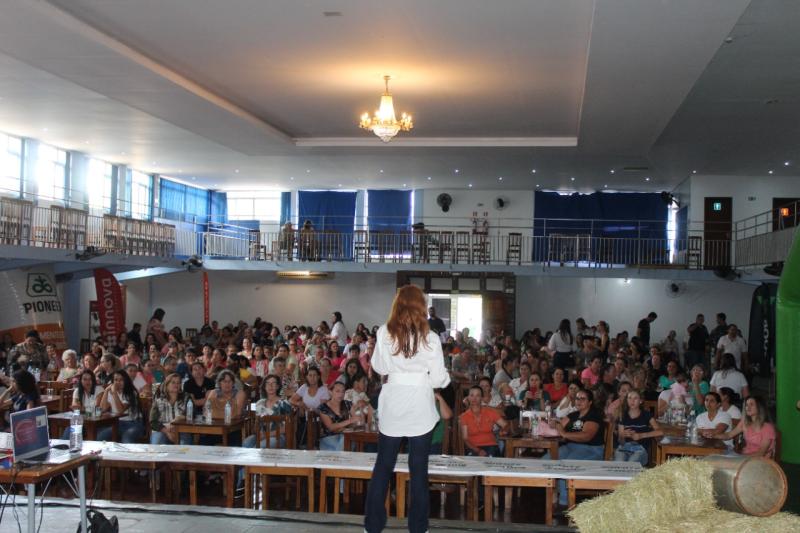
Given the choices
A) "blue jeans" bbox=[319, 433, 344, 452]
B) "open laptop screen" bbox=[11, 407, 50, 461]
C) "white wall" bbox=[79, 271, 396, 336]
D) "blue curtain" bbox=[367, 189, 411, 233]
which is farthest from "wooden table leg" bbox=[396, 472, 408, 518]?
"blue curtain" bbox=[367, 189, 411, 233]

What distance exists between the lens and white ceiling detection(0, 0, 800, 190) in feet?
27.5

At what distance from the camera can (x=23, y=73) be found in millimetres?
12305

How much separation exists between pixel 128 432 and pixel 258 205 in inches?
775

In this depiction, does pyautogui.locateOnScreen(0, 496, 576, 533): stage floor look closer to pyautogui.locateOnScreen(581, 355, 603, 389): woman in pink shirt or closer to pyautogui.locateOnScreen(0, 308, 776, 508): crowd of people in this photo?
pyautogui.locateOnScreen(0, 308, 776, 508): crowd of people

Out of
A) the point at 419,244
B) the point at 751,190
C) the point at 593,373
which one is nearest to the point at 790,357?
the point at 593,373

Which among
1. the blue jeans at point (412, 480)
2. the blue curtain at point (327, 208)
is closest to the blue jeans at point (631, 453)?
the blue jeans at point (412, 480)

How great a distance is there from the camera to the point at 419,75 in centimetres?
1105

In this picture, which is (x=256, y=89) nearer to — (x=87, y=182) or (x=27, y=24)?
(x=27, y=24)

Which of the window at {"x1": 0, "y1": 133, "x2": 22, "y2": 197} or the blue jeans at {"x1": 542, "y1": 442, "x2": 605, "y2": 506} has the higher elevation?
the window at {"x1": 0, "y1": 133, "x2": 22, "y2": 197}

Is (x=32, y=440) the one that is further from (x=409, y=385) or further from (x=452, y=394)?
(x=452, y=394)

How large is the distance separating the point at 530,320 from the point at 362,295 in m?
4.88

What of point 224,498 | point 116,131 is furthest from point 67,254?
point 224,498

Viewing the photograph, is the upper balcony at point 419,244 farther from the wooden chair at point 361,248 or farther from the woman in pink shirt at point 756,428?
the woman in pink shirt at point 756,428

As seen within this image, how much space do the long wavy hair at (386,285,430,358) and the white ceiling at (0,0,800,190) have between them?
4160 millimetres
